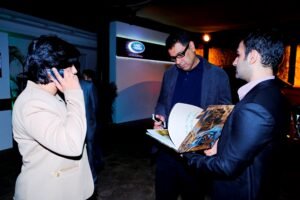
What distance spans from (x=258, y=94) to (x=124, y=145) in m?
4.40

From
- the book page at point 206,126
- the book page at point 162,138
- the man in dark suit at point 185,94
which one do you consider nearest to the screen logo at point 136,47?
the man in dark suit at point 185,94

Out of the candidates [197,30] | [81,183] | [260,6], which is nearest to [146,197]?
[81,183]

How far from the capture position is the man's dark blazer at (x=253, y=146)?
0.99 m

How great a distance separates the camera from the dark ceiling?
4.86 metres

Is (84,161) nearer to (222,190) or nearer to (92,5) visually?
(222,190)

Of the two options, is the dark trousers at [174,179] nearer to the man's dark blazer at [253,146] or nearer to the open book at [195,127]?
the open book at [195,127]

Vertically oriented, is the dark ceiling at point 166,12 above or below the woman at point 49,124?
above

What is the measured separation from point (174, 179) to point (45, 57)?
1.41 meters

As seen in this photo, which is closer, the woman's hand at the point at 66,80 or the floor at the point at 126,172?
the woman's hand at the point at 66,80

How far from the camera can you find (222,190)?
3.95 feet

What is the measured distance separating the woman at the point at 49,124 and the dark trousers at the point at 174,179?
0.91 metres

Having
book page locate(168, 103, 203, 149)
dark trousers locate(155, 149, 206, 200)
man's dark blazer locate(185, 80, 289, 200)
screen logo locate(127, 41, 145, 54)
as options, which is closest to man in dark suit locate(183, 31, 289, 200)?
man's dark blazer locate(185, 80, 289, 200)

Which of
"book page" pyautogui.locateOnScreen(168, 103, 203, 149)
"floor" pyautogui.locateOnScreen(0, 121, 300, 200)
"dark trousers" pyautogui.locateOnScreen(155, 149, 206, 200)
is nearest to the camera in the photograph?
"book page" pyautogui.locateOnScreen(168, 103, 203, 149)

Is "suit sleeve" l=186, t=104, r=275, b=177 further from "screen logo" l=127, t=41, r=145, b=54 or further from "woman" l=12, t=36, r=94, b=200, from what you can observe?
"screen logo" l=127, t=41, r=145, b=54
